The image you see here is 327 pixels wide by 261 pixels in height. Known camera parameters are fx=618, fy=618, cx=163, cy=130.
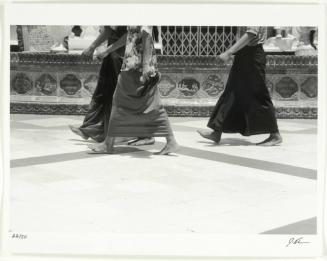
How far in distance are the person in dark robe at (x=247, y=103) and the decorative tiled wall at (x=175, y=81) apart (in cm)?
136

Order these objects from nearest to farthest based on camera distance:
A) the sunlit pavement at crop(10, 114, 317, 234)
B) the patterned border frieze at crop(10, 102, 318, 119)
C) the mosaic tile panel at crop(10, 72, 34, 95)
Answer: the sunlit pavement at crop(10, 114, 317, 234)
the mosaic tile panel at crop(10, 72, 34, 95)
the patterned border frieze at crop(10, 102, 318, 119)

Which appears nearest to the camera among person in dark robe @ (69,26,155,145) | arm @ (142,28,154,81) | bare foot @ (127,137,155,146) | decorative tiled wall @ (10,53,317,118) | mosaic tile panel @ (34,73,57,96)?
arm @ (142,28,154,81)

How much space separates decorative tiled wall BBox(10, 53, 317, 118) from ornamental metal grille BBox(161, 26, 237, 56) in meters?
0.42

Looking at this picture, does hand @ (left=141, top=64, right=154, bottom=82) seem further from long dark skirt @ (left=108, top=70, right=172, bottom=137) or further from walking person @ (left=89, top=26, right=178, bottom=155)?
long dark skirt @ (left=108, top=70, right=172, bottom=137)

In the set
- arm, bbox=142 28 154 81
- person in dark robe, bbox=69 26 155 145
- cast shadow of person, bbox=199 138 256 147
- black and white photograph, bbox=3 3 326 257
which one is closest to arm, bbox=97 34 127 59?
black and white photograph, bbox=3 3 326 257

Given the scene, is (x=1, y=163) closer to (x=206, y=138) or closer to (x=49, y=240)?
(x=49, y=240)

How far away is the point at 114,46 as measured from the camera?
538cm

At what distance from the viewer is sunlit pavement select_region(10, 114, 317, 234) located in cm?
380

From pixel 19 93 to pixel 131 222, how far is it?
10.7ft

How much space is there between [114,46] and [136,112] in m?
0.61

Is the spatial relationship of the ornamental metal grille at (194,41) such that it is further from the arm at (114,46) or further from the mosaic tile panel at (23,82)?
the arm at (114,46)

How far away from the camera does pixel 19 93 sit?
6617 mm

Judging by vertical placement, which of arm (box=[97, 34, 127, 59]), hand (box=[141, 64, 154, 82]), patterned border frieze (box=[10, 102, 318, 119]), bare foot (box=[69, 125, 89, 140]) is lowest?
bare foot (box=[69, 125, 89, 140])

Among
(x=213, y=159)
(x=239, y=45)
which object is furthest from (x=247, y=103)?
(x=213, y=159)
